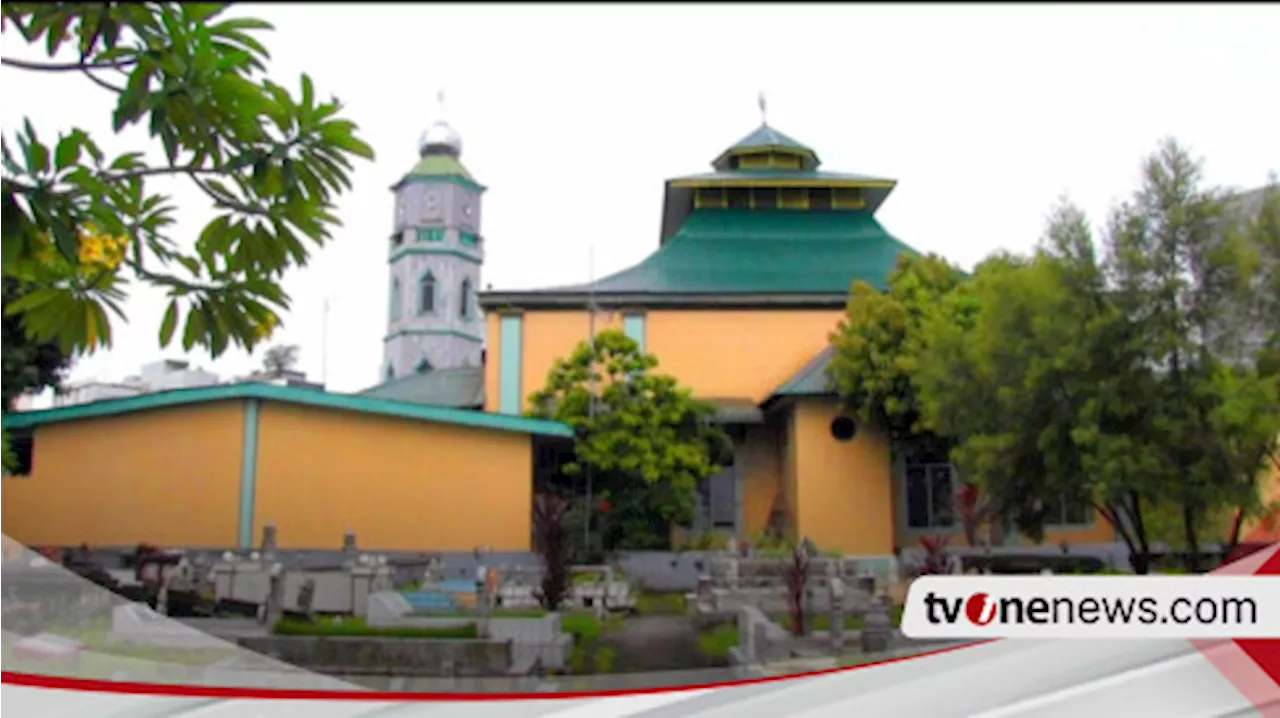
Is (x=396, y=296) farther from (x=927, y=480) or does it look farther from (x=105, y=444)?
(x=927, y=480)

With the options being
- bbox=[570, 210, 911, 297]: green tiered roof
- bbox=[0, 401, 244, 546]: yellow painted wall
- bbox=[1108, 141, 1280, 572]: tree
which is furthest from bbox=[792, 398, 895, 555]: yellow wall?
bbox=[0, 401, 244, 546]: yellow painted wall

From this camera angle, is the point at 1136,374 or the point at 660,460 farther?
the point at 660,460

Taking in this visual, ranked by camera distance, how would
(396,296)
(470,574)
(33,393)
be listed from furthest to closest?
(470,574)
(396,296)
(33,393)

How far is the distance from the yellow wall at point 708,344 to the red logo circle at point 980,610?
2.22 meters

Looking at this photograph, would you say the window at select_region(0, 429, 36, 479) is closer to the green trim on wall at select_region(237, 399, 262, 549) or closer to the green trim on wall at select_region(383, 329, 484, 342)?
the green trim on wall at select_region(237, 399, 262, 549)

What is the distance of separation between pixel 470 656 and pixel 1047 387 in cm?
267

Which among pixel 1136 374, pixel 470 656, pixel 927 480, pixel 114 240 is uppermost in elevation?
pixel 114 240

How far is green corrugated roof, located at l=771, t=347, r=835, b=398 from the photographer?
16.0 ft

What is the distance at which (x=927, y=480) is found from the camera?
13.9ft

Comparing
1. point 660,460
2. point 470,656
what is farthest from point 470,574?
point 660,460

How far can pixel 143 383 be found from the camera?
2789 millimetres

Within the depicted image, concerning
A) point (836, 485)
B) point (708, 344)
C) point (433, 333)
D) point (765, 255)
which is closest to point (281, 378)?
point (433, 333)

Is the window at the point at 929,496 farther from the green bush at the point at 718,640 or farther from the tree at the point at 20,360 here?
the tree at the point at 20,360

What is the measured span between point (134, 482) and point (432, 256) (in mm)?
1099
